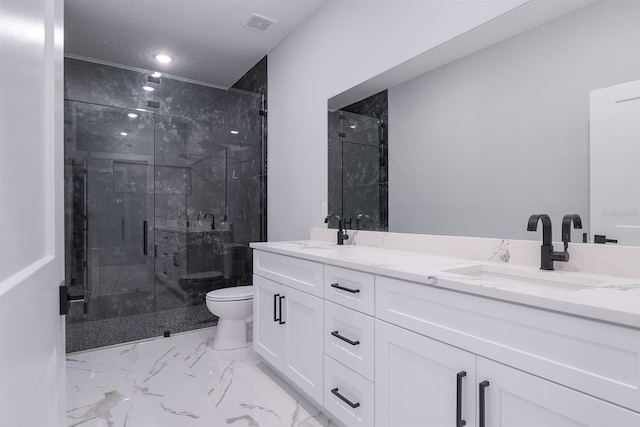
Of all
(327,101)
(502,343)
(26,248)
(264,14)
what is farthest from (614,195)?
(264,14)

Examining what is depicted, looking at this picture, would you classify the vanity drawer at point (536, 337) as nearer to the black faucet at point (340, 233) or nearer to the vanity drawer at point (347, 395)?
the vanity drawer at point (347, 395)

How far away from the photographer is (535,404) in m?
0.88

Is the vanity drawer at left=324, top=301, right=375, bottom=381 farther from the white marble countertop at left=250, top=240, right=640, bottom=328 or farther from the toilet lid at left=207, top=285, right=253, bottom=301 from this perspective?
the toilet lid at left=207, top=285, right=253, bottom=301

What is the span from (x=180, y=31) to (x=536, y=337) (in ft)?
10.4

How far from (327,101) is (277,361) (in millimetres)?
1804

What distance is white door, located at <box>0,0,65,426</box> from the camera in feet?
1.35

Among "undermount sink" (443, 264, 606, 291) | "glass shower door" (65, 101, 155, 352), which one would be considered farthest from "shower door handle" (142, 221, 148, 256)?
"undermount sink" (443, 264, 606, 291)

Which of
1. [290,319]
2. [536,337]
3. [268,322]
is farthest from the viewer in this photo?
[268,322]

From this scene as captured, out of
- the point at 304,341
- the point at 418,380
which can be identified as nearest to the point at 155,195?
the point at 304,341

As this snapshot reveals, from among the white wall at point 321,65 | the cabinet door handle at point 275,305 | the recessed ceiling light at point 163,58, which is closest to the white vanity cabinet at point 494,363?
the cabinet door handle at point 275,305

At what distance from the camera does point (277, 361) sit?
209 centimetres

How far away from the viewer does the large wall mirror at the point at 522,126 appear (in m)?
1.21

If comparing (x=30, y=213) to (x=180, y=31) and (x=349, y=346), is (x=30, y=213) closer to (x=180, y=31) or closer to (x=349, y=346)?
(x=349, y=346)

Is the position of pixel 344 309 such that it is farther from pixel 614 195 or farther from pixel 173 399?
pixel 173 399
